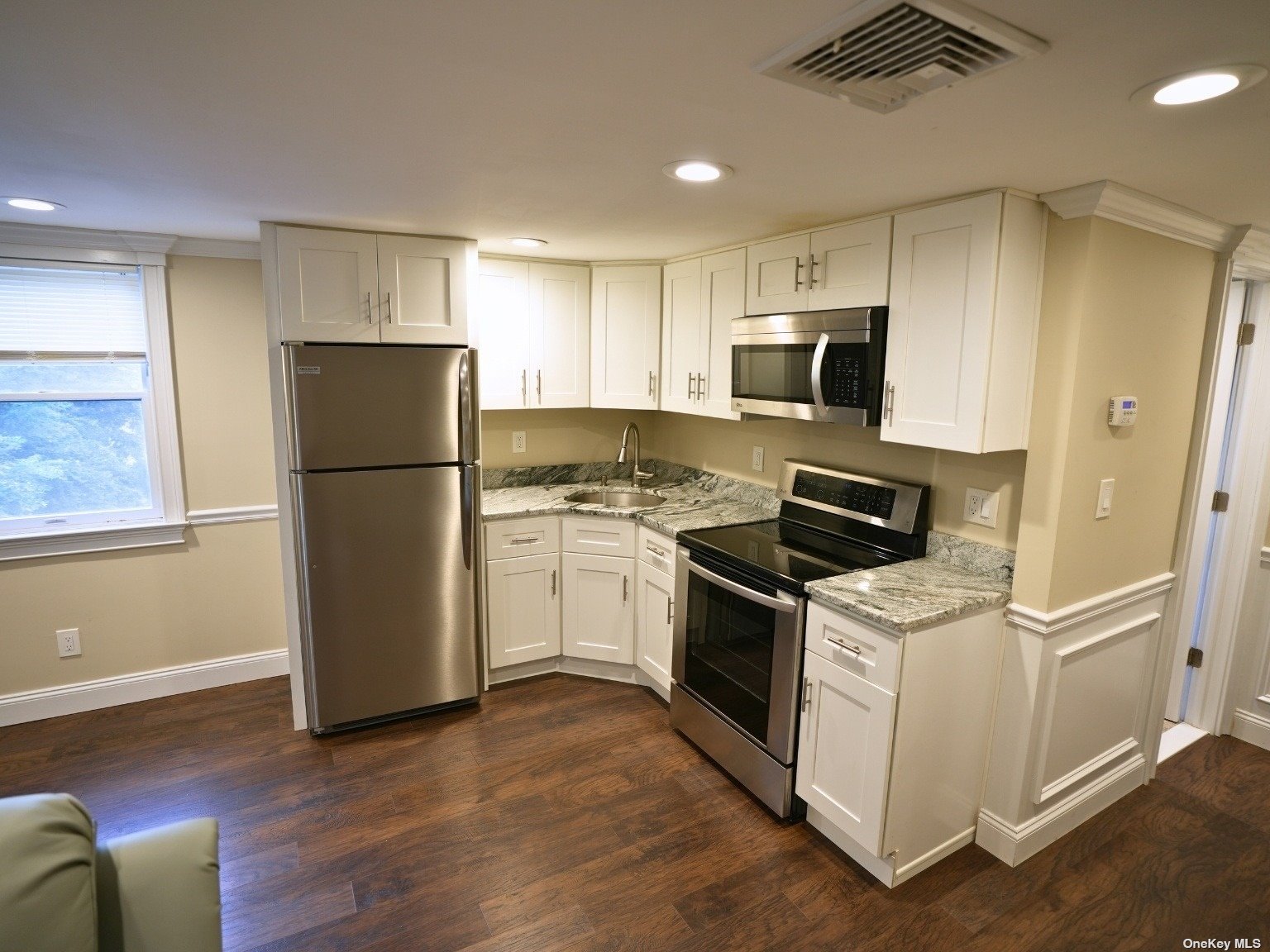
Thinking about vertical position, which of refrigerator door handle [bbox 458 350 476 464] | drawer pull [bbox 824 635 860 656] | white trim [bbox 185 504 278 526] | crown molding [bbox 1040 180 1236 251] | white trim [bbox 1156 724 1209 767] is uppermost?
crown molding [bbox 1040 180 1236 251]

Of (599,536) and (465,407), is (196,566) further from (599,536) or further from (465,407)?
(599,536)

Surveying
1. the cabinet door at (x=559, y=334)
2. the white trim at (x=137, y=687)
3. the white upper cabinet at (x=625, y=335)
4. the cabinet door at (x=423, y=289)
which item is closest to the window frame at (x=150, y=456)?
the white trim at (x=137, y=687)

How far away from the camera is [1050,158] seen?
1672mm

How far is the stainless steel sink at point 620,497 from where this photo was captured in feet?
11.8

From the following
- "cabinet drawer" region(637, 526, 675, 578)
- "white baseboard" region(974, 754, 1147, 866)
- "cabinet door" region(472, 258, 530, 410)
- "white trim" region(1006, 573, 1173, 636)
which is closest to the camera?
"white trim" region(1006, 573, 1173, 636)

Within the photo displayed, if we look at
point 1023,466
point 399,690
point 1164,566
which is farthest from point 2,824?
point 1164,566

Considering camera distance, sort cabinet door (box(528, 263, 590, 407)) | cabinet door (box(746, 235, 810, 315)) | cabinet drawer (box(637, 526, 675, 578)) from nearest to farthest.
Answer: cabinet door (box(746, 235, 810, 315)), cabinet drawer (box(637, 526, 675, 578)), cabinet door (box(528, 263, 590, 407))

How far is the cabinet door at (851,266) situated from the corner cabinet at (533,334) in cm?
136

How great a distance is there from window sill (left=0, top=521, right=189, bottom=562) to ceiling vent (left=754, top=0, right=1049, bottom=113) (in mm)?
3258

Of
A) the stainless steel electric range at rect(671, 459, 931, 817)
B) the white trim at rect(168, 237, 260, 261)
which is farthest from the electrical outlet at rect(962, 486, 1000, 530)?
the white trim at rect(168, 237, 260, 261)

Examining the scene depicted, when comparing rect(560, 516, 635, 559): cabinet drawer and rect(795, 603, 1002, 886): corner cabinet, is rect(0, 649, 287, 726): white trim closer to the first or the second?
rect(560, 516, 635, 559): cabinet drawer

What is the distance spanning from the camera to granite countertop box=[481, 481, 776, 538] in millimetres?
3078

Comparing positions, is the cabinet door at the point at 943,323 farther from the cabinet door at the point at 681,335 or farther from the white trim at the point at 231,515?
the white trim at the point at 231,515

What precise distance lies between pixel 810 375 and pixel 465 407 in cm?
143
